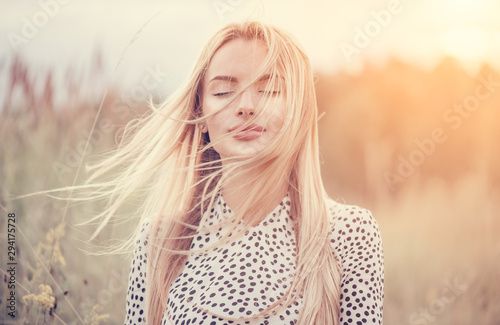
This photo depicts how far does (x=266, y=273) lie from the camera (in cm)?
137

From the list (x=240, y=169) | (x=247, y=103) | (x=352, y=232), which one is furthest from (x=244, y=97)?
(x=352, y=232)

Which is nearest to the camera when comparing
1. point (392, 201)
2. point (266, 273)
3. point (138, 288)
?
point (266, 273)

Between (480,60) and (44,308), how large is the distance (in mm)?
1421

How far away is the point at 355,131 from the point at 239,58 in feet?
1.74

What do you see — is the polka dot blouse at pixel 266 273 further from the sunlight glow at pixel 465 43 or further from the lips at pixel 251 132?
the sunlight glow at pixel 465 43

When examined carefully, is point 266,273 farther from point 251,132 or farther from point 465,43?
point 465,43

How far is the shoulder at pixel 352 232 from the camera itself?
1396 mm

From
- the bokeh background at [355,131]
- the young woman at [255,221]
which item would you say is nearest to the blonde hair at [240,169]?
the young woman at [255,221]

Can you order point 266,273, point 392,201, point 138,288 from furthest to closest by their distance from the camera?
point 392,201
point 138,288
point 266,273

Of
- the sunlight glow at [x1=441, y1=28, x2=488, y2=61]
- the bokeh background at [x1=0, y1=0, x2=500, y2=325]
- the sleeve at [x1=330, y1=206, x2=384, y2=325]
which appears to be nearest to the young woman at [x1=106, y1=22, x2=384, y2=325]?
the sleeve at [x1=330, y1=206, x2=384, y2=325]

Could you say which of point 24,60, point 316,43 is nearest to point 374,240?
point 316,43

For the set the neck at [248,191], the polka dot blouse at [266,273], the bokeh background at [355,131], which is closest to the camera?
the polka dot blouse at [266,273]

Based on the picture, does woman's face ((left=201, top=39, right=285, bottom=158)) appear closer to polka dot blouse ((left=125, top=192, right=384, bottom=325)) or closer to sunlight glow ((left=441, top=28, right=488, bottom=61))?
polka dot blouse ((left=125, top=192, right=384, bottom=325))

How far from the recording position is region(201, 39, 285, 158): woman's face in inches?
55.8
